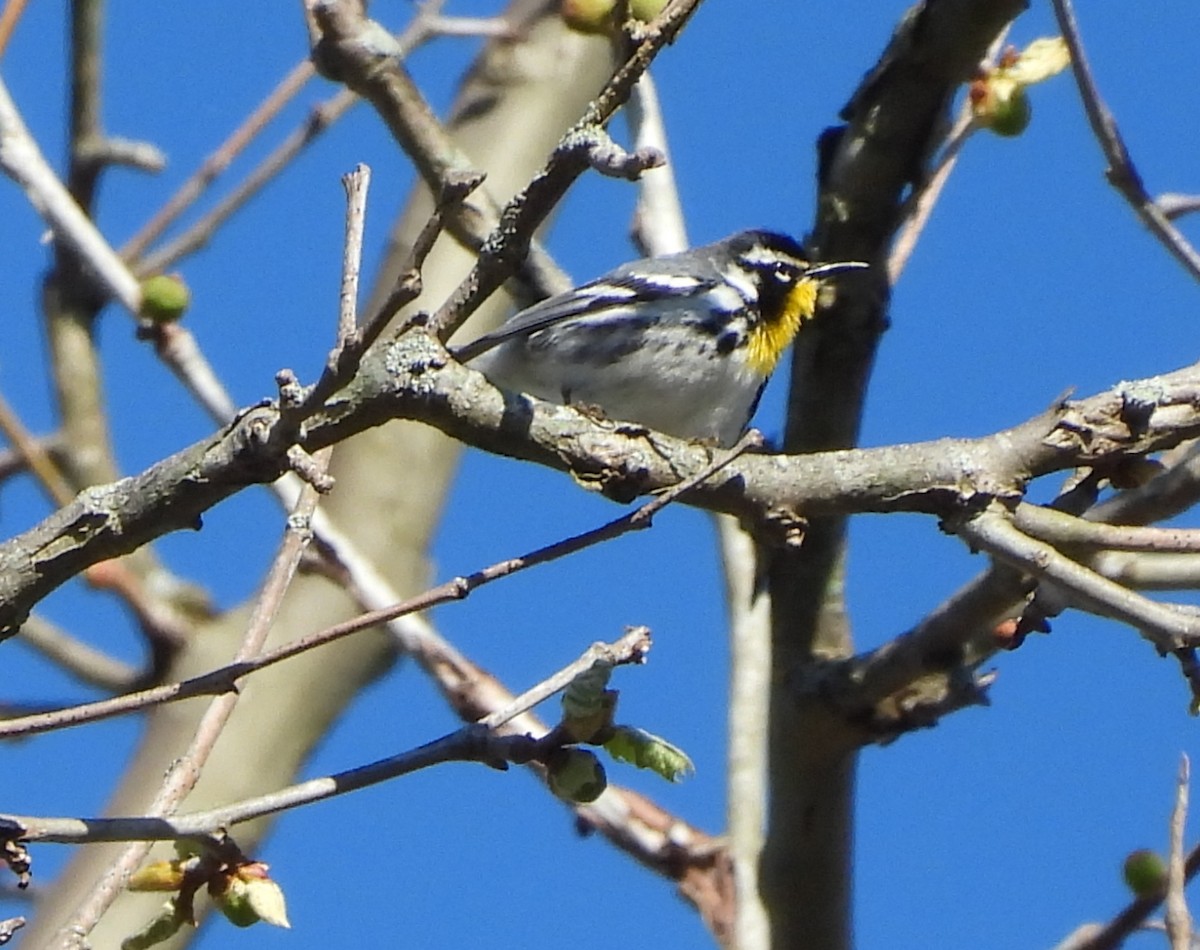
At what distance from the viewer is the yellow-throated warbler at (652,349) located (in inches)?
180

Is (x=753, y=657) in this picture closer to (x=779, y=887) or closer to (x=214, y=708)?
(x=779, y=887)

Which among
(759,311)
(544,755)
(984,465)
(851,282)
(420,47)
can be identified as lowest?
(544,755)

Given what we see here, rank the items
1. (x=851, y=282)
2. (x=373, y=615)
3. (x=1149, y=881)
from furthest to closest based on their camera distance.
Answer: (x=851, y=282), (x=1149, y=881), (x=373, y=615)

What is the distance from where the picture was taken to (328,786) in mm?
1739

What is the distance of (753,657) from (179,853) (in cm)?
180

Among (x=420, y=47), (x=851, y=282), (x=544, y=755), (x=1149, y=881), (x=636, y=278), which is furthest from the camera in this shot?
(x=420, y=47)

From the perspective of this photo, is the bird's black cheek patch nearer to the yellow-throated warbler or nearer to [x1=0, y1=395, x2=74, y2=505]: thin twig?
the yellow-throated warbler

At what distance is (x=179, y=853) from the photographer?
207 cm

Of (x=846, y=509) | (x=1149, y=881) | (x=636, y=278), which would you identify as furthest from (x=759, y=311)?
(x=846, y=509)

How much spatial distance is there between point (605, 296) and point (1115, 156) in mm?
2033

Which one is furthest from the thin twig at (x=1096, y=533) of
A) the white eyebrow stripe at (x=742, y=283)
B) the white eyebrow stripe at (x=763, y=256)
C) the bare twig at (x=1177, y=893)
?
the white eyebrow stripe at (x=763, y=256)

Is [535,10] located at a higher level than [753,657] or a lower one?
higher

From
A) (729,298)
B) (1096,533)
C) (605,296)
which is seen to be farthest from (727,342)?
(1096,533)

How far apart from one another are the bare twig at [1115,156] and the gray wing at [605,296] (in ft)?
5.73
